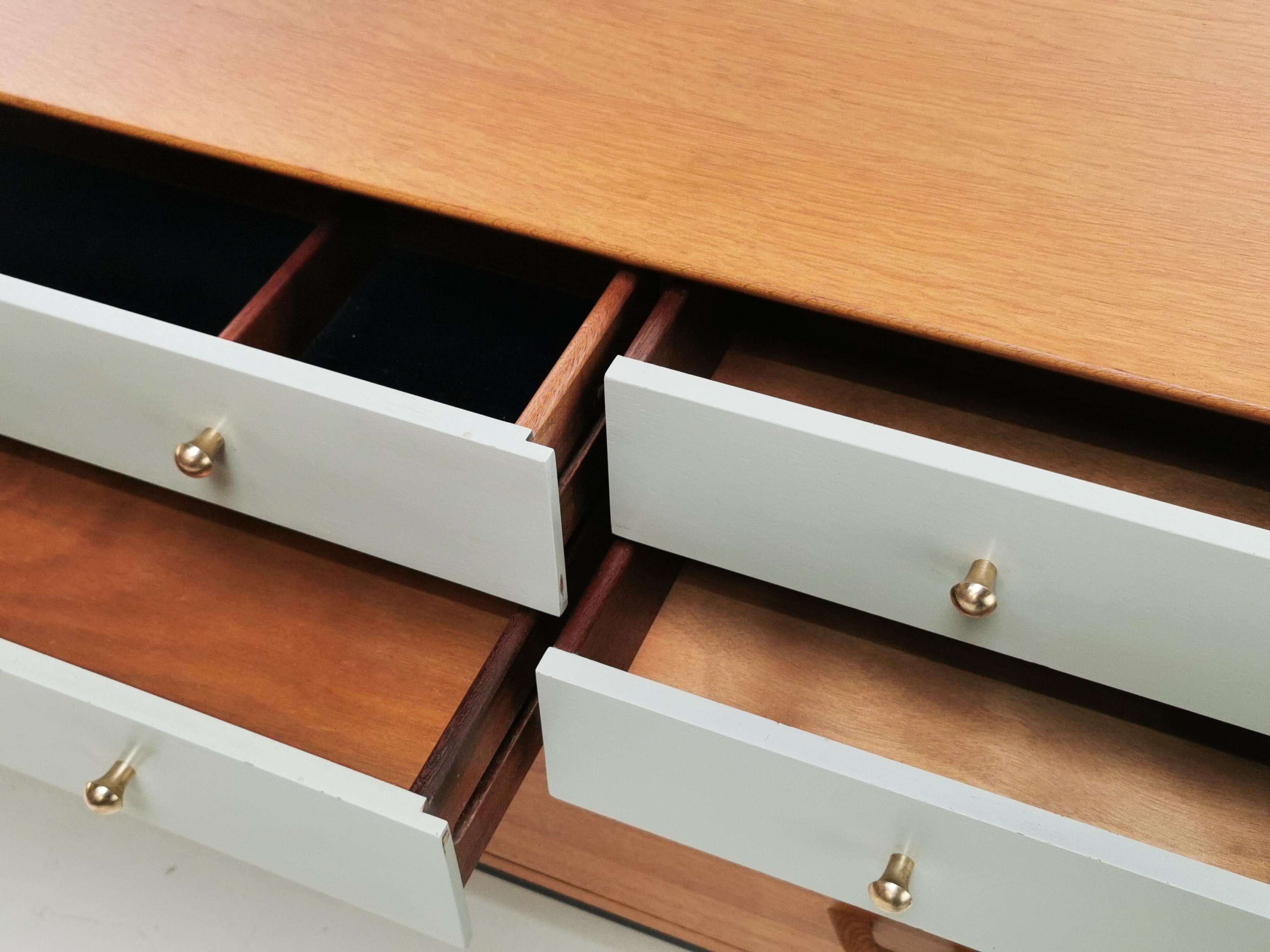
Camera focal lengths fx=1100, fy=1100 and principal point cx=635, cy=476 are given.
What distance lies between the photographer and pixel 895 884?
0.51m

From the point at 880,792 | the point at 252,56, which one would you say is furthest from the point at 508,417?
the point at 880,792

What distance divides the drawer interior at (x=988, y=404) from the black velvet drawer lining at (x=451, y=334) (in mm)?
161

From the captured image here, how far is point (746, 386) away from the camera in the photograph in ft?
2.33

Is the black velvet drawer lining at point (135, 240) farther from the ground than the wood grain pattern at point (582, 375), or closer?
farther from the ground

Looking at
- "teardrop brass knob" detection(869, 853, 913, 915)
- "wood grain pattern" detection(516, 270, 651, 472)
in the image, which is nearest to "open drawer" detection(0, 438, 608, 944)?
"wood grain pattern" detection(516, 270, 651, 472)

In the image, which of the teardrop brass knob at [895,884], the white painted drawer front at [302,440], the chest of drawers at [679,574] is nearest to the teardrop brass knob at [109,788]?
the chest of drawers at [679,574]

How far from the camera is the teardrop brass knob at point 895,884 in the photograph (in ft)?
1.67

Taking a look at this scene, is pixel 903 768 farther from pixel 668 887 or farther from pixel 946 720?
pixel 668 887

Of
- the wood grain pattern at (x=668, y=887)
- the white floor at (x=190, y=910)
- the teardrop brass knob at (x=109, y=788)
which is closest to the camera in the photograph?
the teardrop brass knob at (x=109, y=788)

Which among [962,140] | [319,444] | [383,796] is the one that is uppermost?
[962,140]

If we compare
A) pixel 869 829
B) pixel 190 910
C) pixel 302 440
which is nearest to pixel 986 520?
pixel 869 829

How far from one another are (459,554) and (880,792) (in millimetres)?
242

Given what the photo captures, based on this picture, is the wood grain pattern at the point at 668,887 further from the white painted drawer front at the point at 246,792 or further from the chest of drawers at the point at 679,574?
the white painted drawer front at the point at 246,792

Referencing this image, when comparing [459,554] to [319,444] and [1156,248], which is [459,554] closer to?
[319,444]
